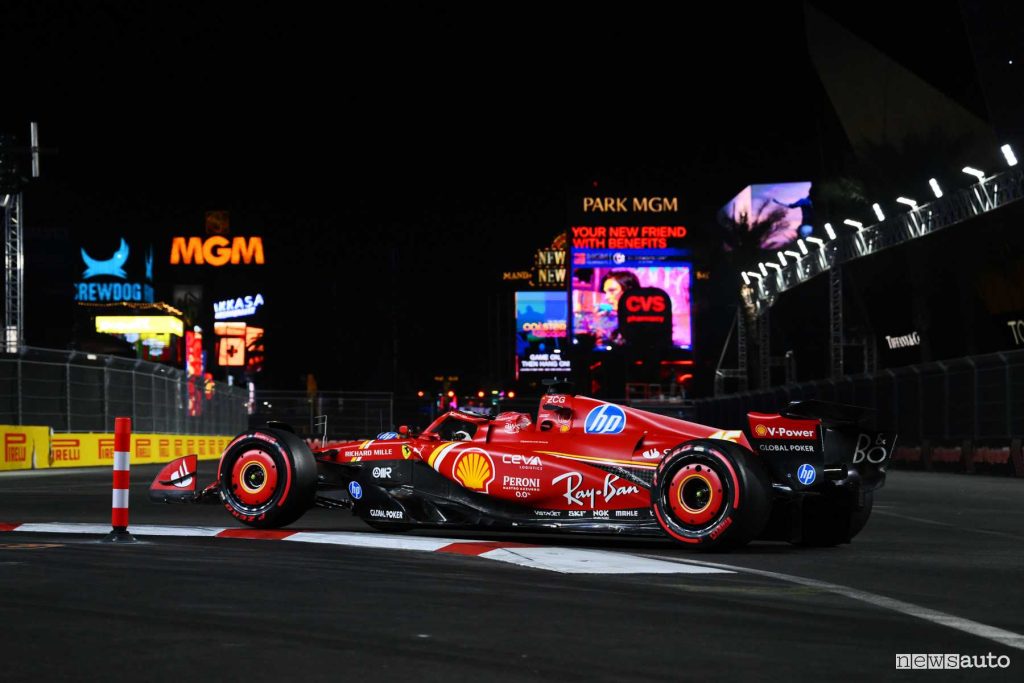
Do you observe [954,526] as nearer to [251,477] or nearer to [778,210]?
[251,477]

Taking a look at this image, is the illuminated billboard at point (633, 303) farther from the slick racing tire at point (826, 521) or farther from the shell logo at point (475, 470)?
the slick racing tire at point (826, 521)

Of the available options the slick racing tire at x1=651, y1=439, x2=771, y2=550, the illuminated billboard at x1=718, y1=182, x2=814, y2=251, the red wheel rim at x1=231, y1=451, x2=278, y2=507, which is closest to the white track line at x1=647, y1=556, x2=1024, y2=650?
the slick racing tire at x1=651, y1=439, x2=771, y2=550

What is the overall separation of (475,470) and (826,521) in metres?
2.85

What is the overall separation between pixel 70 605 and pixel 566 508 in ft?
15.8

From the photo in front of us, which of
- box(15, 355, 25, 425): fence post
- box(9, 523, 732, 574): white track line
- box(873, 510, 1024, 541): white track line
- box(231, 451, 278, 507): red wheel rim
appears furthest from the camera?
box(15, 355, 25, 425): fence post

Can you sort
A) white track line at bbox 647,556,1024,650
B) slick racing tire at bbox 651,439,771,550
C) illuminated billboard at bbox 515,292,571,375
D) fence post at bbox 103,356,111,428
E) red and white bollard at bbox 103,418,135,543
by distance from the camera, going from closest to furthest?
white track line at bbox 647,556,1024,650 < slick racing tire at bbox 651,439,771,550 < red and white bollard at bbox 103,418,135,543 < fence post at bbox 103,356,111,428 < illuminated billboard at bbox 515,292,571,375

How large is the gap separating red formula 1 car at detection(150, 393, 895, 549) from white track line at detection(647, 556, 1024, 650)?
981 millimetres

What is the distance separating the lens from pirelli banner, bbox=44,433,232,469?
3450 cm

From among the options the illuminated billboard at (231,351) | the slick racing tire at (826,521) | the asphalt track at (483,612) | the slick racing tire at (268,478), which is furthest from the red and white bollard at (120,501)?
the illuminated billboard at (231,351)

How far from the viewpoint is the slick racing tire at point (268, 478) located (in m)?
11.9

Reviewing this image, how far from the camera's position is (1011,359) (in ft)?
102

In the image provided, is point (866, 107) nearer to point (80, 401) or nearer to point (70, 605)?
point (80, 401)

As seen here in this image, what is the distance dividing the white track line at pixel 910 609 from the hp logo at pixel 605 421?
209cm

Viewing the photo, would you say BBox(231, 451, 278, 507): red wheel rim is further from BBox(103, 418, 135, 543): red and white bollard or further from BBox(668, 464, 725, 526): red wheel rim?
BBox(668, 464, 725, 526): red wheel rim
